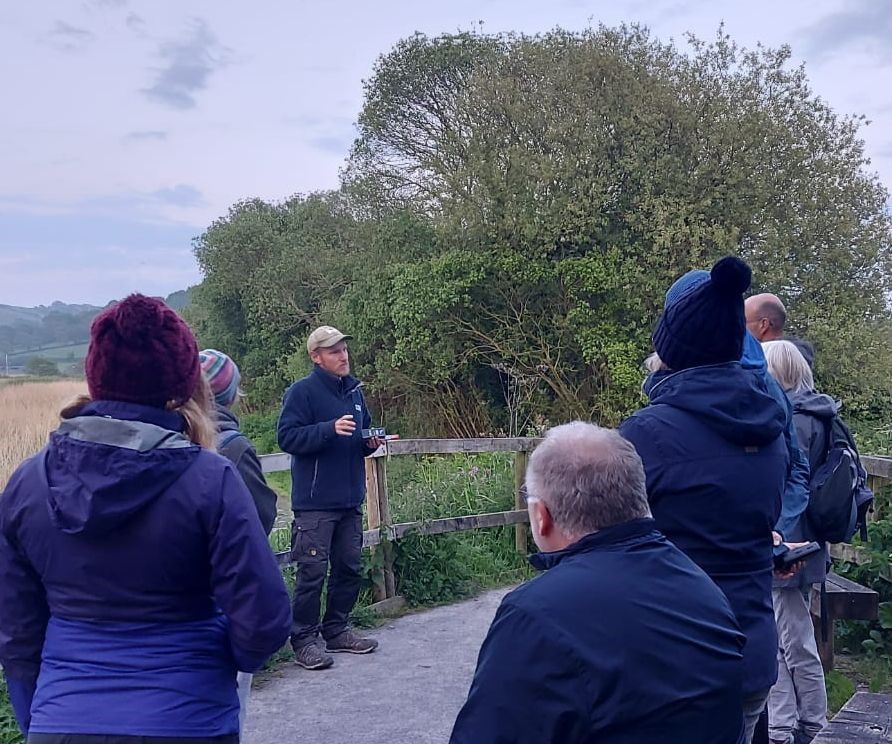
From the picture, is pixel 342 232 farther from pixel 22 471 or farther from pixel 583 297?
pixel 22 471

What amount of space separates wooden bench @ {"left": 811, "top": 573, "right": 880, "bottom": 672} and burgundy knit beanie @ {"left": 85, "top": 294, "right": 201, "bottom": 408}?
3.81m

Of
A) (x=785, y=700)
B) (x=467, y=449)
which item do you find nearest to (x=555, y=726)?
(x=785, y=700)

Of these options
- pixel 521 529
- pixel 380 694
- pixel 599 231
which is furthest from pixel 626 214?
pixel 380 694

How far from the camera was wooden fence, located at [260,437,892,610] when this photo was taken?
5.94 meters

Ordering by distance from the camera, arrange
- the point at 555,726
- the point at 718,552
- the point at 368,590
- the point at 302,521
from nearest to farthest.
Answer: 1. the point at 555,726
2. the point at 718,552
3. the point at 302,521
4. the point at 368,590

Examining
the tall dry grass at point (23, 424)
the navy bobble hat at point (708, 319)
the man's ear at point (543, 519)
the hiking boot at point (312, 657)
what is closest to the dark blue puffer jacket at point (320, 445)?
the hiking boot at point (312, 657)

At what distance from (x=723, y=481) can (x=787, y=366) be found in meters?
1.60

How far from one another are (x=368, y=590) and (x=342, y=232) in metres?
21.7

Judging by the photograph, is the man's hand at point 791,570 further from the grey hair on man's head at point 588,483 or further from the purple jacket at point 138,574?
the purple jacket at point 138,574

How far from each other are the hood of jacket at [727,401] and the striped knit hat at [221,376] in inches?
68.2

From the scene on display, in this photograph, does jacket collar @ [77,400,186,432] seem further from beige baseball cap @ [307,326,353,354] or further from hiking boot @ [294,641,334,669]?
hiking boot @ [294,641,334,669]

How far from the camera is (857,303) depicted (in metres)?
17.7

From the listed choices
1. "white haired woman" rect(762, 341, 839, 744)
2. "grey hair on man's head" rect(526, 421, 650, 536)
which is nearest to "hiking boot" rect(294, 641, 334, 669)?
"white haired woman" rect(762, 341, 839, 744)

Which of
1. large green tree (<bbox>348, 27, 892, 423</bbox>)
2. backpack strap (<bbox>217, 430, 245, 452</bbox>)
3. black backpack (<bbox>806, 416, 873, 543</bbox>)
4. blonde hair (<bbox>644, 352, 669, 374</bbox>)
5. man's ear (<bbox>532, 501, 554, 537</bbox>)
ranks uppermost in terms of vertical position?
large green tree (<bbox>348, 27, 892, 423</bbox>)
